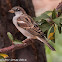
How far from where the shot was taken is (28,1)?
2.35 metres

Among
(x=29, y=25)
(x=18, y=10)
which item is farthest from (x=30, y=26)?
(x=18, y=10)

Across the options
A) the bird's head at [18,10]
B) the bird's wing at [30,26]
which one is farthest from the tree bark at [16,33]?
the bird's wing at [30,26]

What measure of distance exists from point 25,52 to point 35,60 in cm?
21

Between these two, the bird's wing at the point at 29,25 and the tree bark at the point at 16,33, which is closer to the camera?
the bird's wing at the point at 29,25

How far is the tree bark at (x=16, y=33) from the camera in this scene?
2.25 metres

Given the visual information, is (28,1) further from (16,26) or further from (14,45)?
(14,45)

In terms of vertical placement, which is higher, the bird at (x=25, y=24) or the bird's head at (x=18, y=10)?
the bird's head at (x=18, y=10)

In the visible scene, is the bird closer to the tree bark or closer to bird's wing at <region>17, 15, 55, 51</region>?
bird's wing at <region>17, 15, 55, 51</region>

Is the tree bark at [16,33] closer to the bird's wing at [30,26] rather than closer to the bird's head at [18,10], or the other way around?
the bird's head at [18,10]

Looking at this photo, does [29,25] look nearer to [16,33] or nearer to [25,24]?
[25,24]

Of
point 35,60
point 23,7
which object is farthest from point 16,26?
point 35,60

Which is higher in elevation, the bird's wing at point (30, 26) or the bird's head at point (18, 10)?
the bird's head at point (18, 10)

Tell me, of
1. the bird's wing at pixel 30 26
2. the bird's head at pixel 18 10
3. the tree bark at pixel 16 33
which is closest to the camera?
the bird's wing at pixel 30 26

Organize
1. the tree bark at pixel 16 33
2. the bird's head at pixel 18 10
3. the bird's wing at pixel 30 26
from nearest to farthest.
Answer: the bird's wing at pixel 30 26
the bird's head at pixel 18 10
the tree bark at pixel 16 33
